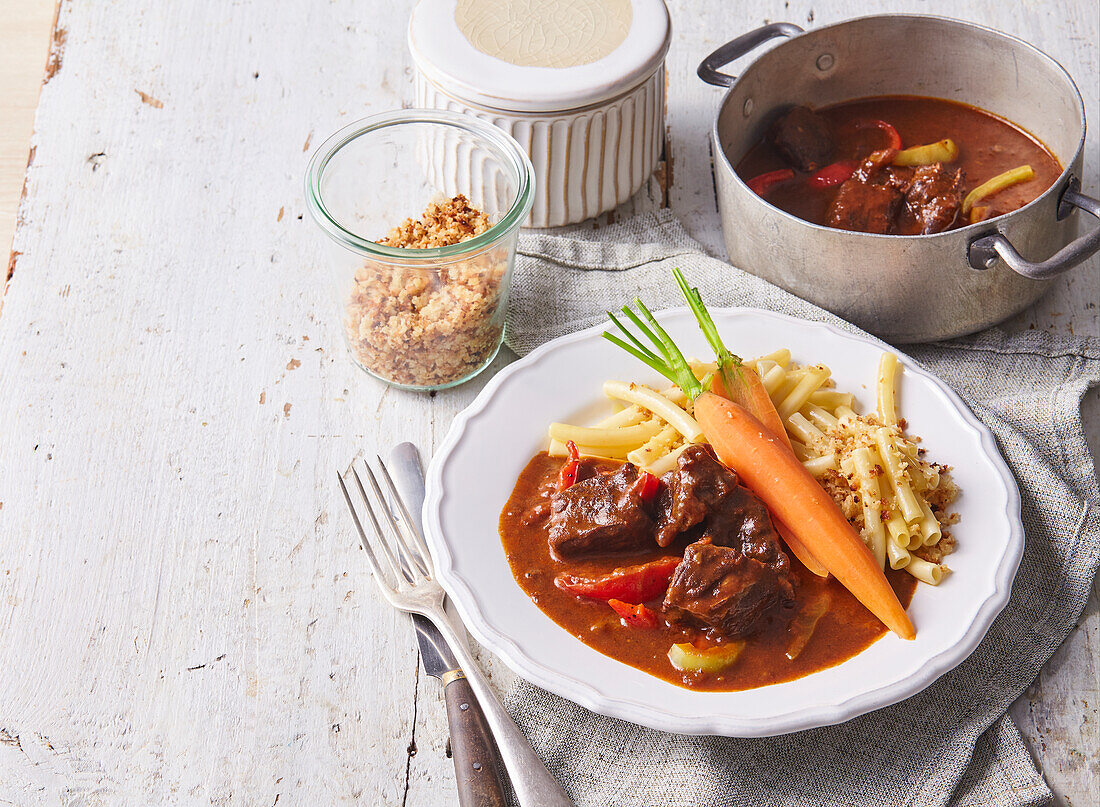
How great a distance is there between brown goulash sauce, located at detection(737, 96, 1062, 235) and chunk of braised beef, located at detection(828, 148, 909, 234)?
5 centimetres

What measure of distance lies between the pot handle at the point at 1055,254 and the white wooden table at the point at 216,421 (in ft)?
1.67

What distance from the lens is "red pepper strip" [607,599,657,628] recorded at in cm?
256

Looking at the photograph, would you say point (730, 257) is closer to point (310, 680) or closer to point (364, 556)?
point (364, 556)

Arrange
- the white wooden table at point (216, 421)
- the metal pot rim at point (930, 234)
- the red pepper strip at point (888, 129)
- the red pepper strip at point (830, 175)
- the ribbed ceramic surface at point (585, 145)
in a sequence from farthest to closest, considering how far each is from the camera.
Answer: the red pepper strip at point (888, 129), the red pepper strip at point (830, 175), the ribbed ceramic surface at point (585, 145), the metal pot rim at point (930, 234), the white wooden table at point (216, 421)

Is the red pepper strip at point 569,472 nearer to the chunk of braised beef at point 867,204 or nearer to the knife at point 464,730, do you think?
the knife at point 464,730

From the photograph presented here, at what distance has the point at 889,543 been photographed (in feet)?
8.78

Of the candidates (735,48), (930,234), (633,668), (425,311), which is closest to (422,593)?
(633,668)

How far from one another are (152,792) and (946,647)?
187 centimetres

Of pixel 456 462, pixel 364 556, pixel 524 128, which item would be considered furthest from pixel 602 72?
pixel 364 556

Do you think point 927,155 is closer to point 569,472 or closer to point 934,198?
point 934,198

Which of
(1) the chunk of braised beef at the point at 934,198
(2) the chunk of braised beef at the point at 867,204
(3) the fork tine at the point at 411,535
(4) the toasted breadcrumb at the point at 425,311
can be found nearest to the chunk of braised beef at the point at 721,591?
(3) the fork tine at the point at 411,535

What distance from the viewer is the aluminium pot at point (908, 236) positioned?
307cm

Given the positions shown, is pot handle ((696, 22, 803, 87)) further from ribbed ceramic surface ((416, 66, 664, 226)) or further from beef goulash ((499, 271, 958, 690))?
beef goulash ((499, 271, 958, 690))

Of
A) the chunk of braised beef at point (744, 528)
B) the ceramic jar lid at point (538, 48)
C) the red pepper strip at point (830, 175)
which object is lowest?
the chunk of braised beef at point (744, 528)
